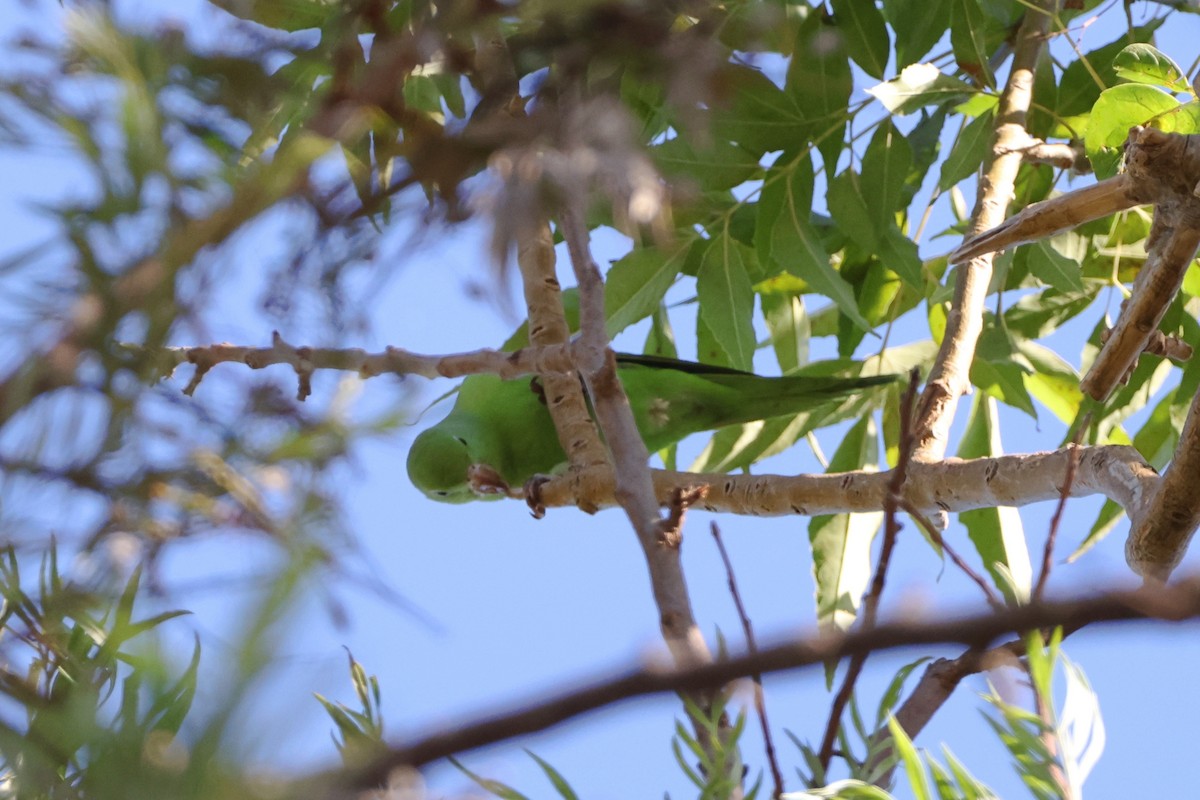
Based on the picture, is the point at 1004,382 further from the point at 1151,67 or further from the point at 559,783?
the point at 559,783

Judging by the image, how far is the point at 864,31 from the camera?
2061 millimetres

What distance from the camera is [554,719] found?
1.33 feet

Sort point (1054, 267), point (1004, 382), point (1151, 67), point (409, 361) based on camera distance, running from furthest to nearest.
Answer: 1. point (1004, 382)
2. point (1054, 267)
3. point (1151, 67)
4. point (409, 361)

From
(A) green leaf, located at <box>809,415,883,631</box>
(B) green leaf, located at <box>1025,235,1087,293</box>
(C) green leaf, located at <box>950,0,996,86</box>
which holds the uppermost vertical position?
(C) green leaf, located at <box>950,0,996,86</box>

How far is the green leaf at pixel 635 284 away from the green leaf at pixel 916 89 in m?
0.49

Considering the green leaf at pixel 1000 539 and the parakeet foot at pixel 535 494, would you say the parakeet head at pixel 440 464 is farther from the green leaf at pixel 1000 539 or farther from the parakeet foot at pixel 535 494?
the green leaf at pixel 1000 539

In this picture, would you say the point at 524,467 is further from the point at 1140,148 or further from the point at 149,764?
the point at 149,764

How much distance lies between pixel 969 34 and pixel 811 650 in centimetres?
185

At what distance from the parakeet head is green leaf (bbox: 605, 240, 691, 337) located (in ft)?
2.23

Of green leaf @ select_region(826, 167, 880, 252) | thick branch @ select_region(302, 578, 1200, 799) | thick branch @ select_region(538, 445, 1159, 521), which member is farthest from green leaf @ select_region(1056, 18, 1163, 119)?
thick branch @ select_region(302, 578, 1200, 799)

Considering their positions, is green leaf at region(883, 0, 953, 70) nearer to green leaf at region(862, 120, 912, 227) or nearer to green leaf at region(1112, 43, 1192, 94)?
green leaf at region(862, 120, 912, 227)

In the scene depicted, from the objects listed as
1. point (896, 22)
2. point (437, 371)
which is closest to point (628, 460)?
point (437, 371)

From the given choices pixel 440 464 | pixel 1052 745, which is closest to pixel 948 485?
pixel 1052 745

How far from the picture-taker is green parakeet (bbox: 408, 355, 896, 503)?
241cm
